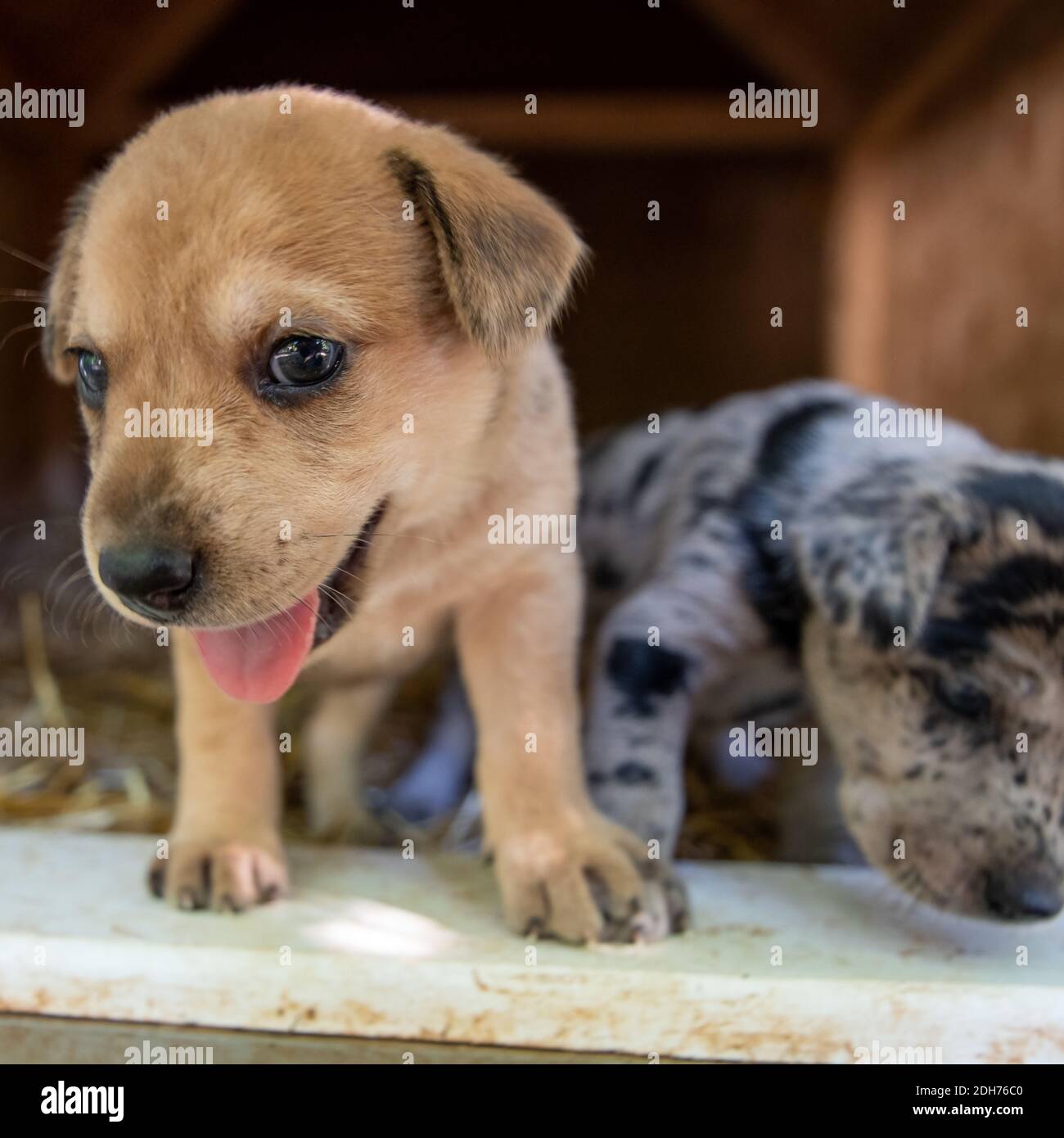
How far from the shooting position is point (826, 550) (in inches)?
140

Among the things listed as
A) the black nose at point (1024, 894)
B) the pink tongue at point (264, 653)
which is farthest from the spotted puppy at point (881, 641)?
the pink tongue at point (264, 653)

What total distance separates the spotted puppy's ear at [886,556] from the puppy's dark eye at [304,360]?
1.67 m

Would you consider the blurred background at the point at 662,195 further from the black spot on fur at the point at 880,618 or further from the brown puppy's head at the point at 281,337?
the brown puppy's head at the point at 281,337

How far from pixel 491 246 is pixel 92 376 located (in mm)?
1025

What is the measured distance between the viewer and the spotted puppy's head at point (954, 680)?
10.1 ft

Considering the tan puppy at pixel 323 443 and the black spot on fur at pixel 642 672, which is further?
the black spot on fur at pixel 642 672

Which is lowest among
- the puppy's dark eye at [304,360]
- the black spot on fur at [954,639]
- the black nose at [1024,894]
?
the black nose at [1024,894]

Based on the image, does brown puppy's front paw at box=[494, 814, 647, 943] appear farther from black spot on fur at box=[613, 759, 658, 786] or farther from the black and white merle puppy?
black spot on fur at box=[613, 759, 658, 786]

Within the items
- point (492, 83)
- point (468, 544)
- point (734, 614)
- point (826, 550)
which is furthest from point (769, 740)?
point (492, 83)

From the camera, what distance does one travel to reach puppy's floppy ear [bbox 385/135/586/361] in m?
2.79

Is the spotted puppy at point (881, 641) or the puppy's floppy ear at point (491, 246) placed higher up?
the puppy's floppy ear at point (491, 246)

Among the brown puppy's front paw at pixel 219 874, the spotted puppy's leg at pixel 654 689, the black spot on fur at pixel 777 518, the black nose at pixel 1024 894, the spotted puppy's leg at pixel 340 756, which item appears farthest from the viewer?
the spotted puppy's leg at pixel 340 756

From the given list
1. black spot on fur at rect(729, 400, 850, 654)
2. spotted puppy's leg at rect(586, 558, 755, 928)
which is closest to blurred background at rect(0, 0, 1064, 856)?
spotted puppy's leg at rect(586, 558, 755, 928)

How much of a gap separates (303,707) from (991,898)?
128 inches
